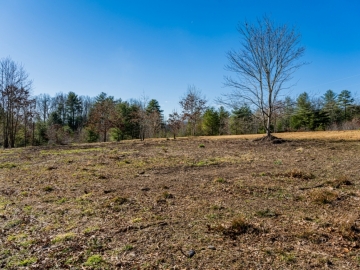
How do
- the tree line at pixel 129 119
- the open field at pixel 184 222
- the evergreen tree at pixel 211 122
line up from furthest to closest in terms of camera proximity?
the evergreen tree at pixel 211 122
the tree line at pixel 129 119
the open field at pixel 184 222

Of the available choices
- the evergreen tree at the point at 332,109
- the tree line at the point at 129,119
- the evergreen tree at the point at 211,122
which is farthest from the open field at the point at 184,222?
the evergreen tree at the point at 332,109

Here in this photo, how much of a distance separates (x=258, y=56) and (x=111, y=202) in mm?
15134

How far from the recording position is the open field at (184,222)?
262 cm

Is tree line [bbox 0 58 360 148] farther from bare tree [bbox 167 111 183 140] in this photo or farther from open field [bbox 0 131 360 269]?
open field [bbox 0 131 360 269]

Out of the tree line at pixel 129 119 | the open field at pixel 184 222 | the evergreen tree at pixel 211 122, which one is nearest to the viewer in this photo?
the open field at pixel 184 222

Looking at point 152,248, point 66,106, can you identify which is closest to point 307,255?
point 152,248

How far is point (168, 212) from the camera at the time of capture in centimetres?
398

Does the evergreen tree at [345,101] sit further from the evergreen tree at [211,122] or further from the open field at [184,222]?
the open field at [184,222]

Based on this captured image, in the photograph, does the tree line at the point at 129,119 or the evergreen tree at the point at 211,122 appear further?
the evergreen tree at the point at 211,122

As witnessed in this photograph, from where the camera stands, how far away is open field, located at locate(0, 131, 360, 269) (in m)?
2.62

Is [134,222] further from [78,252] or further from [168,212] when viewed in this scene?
[78,252]

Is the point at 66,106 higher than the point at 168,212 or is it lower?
higher

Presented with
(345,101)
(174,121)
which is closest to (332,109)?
(345,101)

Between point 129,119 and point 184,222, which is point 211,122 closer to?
point 129,119
